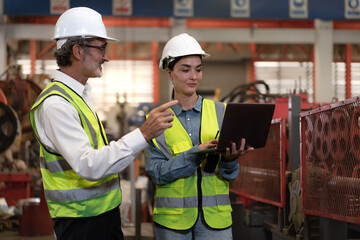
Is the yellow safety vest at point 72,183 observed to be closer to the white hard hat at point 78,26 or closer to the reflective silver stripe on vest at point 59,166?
the reflective silver stripe on vest at point 59,166

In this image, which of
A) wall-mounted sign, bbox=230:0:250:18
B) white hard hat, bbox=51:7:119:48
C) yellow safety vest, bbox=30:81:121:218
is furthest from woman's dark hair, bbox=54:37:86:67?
wall-mounted sign, bbox=230:0:250:18

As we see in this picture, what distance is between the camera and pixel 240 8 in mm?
9422

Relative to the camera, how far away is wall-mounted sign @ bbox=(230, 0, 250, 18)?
937cm

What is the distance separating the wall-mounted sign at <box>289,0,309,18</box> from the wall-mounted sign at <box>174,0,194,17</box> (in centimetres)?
201

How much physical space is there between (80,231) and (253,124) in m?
1.01

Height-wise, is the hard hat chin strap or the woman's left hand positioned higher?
the hard hat chin strap

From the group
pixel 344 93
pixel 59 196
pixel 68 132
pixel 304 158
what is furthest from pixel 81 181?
pixel 344 93

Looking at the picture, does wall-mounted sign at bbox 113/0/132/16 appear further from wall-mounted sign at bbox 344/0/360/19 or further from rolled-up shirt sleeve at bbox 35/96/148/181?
rolled-up shirt sleeve at bbox 35/96/148/181

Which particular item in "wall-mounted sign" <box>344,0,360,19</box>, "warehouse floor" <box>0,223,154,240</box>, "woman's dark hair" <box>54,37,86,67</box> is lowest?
"warehouse floor" <box>0,223,154,240</box>

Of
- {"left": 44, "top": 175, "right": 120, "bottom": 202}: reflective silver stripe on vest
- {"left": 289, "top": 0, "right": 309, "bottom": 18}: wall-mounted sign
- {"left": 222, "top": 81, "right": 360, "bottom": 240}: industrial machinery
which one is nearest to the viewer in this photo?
{"left": 44, "top": 175, "right": 120, "bottom": 202}: reflective silver stripe on vest

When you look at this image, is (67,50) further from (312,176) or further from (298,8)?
(298,8)

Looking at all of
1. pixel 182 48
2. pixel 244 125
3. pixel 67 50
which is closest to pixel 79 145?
pixel 67 50

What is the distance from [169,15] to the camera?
31.2 ft

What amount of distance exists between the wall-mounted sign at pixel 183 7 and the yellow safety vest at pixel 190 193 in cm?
718
